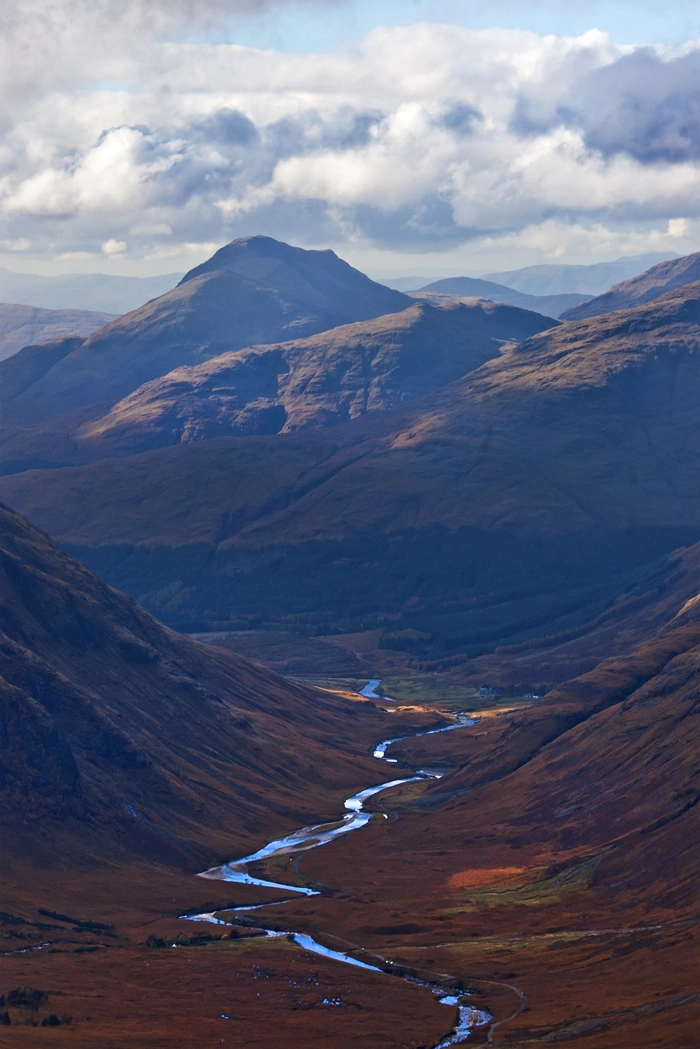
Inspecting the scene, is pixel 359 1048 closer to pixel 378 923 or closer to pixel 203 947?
pixel 203 947

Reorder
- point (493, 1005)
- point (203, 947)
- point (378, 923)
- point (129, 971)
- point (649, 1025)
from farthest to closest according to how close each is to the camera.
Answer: point (378, 923)
point (203, 947)
point (129, 971)
point (493, 1005)
point (649, 1025)

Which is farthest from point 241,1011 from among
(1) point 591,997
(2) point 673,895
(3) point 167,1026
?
(2) point 673,895

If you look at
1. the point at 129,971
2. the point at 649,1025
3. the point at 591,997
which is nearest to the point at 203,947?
the point at 129,971

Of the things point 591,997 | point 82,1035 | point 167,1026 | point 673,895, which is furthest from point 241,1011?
point 673,895

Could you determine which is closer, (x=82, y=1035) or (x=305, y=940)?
(x=82, y=1035)

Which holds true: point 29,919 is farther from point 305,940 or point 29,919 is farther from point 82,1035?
point 82,1035

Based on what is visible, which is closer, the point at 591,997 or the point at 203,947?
the point at 591,997

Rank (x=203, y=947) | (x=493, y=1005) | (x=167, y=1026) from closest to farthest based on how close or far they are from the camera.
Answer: (x=167, y=1026), (x=493, y=1005), (x=203, y=947)

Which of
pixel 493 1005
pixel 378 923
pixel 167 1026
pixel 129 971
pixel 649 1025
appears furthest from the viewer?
pixel 378 923

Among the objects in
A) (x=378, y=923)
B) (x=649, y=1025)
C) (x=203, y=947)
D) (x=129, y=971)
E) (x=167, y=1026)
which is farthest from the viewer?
(x=378, y=923)
